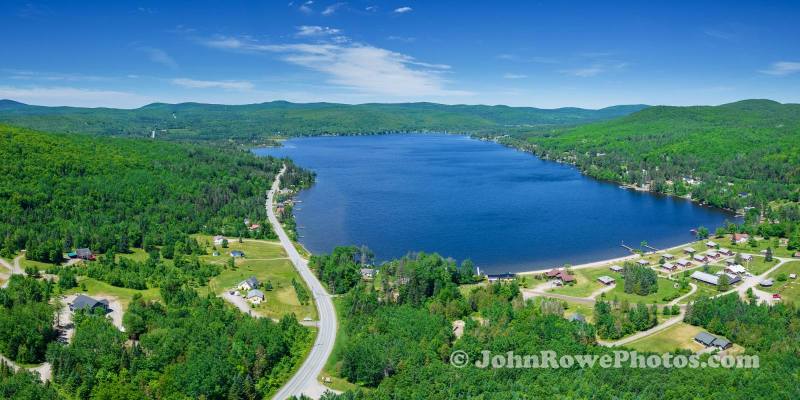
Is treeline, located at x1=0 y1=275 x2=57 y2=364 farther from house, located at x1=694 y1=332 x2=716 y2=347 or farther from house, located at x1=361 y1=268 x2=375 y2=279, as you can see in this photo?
house, located at x1=694 y1=332 x2=716 y2=347

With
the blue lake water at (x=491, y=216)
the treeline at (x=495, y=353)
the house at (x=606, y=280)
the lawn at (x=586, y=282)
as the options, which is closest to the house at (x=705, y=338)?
the treeline at (x=495, y=353)

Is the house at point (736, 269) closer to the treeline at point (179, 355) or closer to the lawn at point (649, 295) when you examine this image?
the lawn at point (649, 295)

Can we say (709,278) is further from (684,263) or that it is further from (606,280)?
(606,280)

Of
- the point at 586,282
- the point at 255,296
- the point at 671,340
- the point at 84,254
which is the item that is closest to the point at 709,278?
the point at 586,282

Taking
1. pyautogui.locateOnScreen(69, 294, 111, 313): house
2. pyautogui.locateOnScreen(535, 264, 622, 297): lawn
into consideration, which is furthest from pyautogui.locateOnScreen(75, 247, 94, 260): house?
pyautogui.locateOnScreen(535, 264, 622, 297): lawn

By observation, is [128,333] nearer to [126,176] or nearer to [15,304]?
[15,304]

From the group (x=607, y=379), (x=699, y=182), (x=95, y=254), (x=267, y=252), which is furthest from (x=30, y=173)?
(x=699, y=182)
